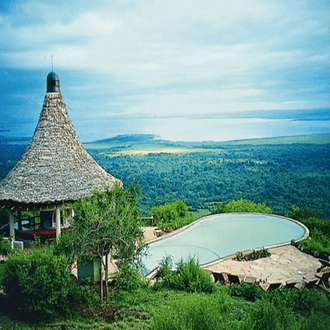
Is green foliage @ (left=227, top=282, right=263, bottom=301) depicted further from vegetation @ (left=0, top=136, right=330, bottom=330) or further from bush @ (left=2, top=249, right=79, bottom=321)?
bush @ (left=2, top=249, right=79, bottom=321)

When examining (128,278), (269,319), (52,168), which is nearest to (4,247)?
(52,168)

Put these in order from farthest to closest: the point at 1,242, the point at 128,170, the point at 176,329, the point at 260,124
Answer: the point at 260,124 < the point at 128,170 < the point at 1,242 < the point at 176,329

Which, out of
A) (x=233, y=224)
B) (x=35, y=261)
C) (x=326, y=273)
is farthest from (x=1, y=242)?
(x=233, y=224)

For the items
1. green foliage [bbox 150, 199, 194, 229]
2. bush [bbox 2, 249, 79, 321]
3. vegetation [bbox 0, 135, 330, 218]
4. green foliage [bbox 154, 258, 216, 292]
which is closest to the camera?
bush [bbox 2, 249, 79, 321]

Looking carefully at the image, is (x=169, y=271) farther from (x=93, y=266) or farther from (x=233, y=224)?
(x=233, y=224)

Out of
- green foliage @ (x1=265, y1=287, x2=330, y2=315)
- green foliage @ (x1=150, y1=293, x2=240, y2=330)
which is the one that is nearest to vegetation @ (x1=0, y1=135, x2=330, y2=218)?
green foliage @ (x1=265, y1=287, x2=330, y2=315)

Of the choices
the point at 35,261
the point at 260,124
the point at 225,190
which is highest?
the point at 260,124
